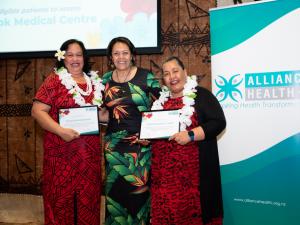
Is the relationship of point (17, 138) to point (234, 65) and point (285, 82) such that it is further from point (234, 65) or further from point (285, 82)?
point (285, 82)

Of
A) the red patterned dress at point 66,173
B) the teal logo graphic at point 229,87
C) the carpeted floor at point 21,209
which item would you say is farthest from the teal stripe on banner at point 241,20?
the carpeted floor at point 21,209

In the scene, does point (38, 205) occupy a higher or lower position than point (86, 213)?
lower

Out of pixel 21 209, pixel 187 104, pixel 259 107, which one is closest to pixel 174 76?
pixel 187 104

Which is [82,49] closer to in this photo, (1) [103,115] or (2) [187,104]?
(1) [103,115]

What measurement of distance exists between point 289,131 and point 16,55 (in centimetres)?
280

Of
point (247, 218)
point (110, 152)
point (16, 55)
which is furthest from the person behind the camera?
point (16, 55)

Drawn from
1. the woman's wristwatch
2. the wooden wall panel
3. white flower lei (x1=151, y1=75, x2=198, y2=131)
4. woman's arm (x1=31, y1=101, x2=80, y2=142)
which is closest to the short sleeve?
white flower lei (x1=151, y1=75, x2=198, y2=131)

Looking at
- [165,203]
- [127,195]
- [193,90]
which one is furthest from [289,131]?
[127,195]

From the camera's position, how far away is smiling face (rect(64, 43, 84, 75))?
2.65 metres

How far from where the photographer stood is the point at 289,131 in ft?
9.20

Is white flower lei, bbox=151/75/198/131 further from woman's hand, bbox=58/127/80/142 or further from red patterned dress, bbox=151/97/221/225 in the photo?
woman's hand, bbox=58/127/80/142

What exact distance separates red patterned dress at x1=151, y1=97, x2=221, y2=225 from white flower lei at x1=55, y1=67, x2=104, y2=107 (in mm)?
638

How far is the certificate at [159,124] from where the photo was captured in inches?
91.4

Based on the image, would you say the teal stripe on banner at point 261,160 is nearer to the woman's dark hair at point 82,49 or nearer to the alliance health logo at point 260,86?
the alliance health logo at point 260,86
